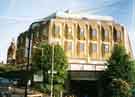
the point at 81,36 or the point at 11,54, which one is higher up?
the point at 81,36

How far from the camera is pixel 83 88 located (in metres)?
72.7

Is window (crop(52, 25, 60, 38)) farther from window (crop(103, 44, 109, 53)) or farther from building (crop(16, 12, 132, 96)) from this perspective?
window (crop(103, 44, 109, 53))

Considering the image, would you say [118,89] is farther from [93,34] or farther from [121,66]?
[93,34]

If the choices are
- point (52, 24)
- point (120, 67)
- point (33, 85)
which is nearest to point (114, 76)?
point (120, 67)

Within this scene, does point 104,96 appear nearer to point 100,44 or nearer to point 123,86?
point 123,86

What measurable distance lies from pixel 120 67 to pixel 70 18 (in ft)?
144

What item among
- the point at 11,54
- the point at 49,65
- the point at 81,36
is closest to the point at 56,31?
the point at 81,36

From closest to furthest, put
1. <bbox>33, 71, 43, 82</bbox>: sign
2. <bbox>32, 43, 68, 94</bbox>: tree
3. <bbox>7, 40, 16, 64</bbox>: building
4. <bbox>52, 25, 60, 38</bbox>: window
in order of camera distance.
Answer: <bbox>33, 71, 43, 82</bbox>: sign, <bbox>32, 43, 68, 94</bbox>: tree, <bbox>52, 25, 60, 38</bbox>: window, <bbox>7, 40, 16, 64</bbox>: building

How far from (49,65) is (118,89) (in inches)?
505

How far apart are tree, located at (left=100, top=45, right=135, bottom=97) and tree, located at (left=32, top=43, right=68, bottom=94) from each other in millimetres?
7995

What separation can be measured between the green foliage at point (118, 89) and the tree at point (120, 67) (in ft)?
5.18

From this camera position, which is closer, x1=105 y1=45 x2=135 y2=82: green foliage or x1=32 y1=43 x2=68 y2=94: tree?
x1=105 y1=45 x2=135 y2=82: green foliage

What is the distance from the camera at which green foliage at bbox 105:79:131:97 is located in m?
53.5

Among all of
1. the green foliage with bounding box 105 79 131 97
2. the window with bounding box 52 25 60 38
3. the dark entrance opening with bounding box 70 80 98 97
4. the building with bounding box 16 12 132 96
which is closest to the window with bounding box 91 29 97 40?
the building with bounding box 16 12 132 96
